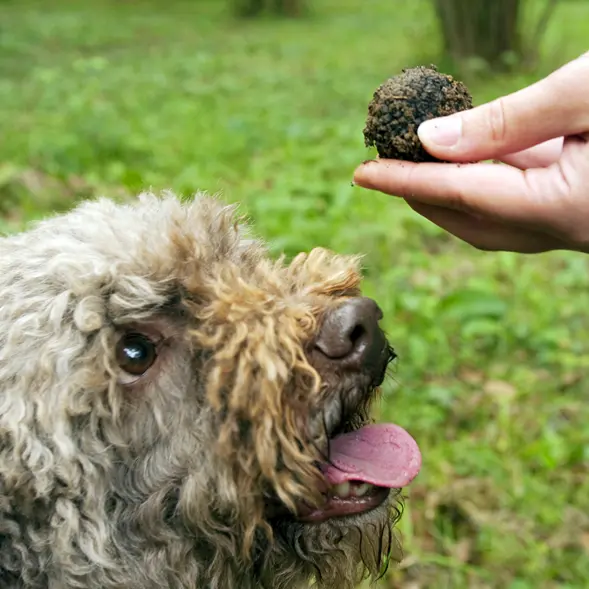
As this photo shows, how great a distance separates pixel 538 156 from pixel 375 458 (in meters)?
1.12

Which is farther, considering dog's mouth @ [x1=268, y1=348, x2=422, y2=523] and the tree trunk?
the tree trunk

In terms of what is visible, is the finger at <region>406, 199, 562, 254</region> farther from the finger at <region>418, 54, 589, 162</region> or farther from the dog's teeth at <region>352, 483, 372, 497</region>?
the dog's teeth at <region>352, 483, 372, 497</region>

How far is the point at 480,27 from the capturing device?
9.81 meters

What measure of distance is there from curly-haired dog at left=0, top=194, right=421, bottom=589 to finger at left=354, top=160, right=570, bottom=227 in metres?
0.39

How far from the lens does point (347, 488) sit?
78.4 inches

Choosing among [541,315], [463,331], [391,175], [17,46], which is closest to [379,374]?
[391,175]

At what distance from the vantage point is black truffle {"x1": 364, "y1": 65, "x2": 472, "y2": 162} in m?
2.18

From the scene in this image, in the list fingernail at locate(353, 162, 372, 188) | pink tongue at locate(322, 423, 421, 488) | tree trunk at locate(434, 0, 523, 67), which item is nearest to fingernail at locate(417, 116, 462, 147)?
fingernail at locate(353, 162, 372, 188)

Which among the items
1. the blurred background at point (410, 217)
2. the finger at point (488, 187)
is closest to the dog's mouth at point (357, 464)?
the finger at point (488, 187)

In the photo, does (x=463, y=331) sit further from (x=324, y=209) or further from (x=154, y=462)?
(x=154, y=462)

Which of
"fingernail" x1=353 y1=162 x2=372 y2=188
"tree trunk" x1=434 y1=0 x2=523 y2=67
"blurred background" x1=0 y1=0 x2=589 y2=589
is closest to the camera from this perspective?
"fingernail" x1=353 y1=162 x2=372 y2=188

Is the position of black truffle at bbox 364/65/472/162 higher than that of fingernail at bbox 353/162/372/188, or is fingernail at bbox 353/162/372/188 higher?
black truffle at bbox 364/65/472/162

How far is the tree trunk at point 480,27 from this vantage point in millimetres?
9750

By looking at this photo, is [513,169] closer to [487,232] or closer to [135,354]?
[487,232]
